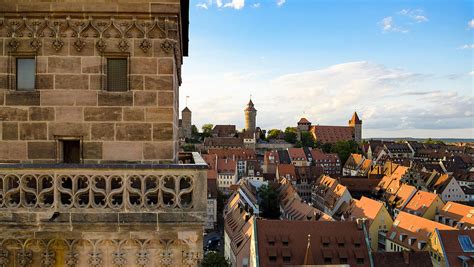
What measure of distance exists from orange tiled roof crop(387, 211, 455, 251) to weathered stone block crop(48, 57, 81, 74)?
3406 cm

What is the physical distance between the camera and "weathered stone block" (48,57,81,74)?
262 inches

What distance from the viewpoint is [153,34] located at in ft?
21.9

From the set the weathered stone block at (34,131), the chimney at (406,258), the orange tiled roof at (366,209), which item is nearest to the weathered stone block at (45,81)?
the weathered stone block at (34,131)

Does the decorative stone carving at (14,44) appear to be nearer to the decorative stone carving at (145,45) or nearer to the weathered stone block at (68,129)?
the weathered stone block at (68,129)

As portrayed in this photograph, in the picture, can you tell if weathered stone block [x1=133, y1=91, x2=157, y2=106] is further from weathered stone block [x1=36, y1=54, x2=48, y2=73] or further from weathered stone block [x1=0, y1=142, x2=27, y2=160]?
weathered stone block [x1=0, y1=142, x2=27, y2=160]

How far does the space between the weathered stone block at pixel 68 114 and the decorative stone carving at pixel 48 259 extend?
2.11 meters

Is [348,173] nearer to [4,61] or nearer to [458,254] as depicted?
[458,254]

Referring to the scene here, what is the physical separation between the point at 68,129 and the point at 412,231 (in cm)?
3691

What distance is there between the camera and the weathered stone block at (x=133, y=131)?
6.73 m

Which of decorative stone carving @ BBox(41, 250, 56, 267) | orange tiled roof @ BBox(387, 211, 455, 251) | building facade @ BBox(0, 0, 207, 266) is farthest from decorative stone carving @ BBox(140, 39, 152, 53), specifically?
orange tiled roof @ BBox(387, 211, 455, 251)

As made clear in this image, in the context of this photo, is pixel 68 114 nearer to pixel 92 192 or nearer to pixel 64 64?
pixel 64 64

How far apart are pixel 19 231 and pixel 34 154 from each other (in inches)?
61.4

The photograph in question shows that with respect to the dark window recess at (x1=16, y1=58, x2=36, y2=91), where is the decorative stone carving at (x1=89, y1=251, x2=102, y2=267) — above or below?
below

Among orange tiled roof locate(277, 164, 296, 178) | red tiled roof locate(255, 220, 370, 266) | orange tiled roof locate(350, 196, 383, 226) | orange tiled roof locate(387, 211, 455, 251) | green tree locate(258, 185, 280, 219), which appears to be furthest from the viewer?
orange tiled roof locate(277, 164, 296, 178)
